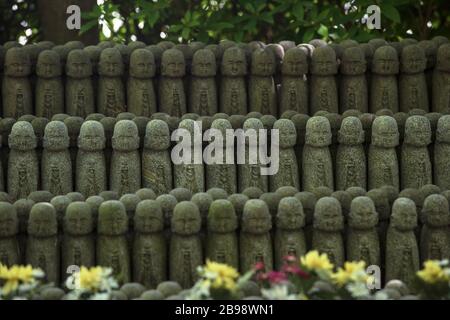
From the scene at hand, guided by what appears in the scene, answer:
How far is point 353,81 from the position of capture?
604cm

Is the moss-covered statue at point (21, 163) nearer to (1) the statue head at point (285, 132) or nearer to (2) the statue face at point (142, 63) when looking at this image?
(2) the statue face at point (142, 63)

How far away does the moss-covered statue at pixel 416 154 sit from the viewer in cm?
556

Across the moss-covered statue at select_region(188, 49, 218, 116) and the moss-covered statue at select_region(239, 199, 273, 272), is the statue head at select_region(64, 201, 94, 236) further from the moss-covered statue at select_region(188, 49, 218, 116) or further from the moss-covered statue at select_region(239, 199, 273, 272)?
the moss-covered statue at select_region(188, 49, 218, 116)

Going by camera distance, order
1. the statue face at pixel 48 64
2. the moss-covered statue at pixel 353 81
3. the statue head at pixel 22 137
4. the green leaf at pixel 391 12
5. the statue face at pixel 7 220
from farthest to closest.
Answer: the green leaf at pixel 391 12, the moss-covered statue at pixel 353 81, the statue face at pixel 48 64, the statue head at pixel 22 137, the statue face at pixel 7 220

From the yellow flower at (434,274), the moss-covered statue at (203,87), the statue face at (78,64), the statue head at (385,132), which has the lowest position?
the yellow flower at (434,274)

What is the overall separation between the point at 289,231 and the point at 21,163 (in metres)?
1.45

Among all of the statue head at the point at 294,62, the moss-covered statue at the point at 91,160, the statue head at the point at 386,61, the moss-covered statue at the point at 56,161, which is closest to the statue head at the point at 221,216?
the moss-covered statue at the point at 91,160

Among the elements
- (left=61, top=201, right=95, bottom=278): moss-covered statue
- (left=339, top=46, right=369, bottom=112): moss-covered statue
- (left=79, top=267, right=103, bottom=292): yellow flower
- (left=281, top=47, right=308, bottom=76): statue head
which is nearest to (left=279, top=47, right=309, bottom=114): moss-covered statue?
(left=281, top=47, right=308, bottom=76): statue head

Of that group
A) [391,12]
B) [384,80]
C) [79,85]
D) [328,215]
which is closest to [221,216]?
[328,215]

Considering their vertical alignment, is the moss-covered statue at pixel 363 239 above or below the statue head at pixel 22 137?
below

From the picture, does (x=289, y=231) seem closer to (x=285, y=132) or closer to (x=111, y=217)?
(x=285, y=132)

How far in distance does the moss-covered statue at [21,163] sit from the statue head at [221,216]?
109 centimetres

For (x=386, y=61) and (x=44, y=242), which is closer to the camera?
(x=44, y=242)

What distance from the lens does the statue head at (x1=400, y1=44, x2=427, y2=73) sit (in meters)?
5.99
